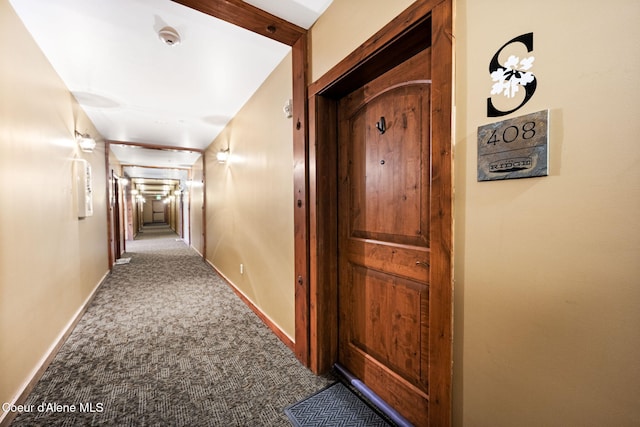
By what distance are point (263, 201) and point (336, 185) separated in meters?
1.13

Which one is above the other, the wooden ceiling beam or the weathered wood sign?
the wooden ceiling beam

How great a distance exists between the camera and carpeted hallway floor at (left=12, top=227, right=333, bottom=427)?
1478 millimetres

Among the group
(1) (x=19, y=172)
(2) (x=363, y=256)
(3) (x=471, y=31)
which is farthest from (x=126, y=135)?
(3) (x=471, y=31)

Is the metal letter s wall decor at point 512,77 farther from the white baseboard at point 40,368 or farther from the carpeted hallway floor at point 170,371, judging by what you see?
the white baseboard at point 40,368

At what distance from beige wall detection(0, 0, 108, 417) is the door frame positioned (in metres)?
1.79

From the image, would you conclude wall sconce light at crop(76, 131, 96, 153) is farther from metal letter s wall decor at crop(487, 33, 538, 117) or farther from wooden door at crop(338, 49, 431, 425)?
metal letter s wall decor at crop(487, 33, 538, 117)

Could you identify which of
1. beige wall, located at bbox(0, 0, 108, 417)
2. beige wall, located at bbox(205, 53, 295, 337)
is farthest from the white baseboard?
beige wall, located at bbox(205, 53, 295, 337)

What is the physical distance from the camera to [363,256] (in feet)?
5.38

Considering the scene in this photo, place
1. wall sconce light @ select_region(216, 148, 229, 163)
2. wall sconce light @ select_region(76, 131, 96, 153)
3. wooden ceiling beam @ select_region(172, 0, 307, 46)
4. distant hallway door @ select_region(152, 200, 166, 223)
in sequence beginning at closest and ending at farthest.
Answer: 1. wooden ceiling beam @ select_region(172, 0, 307, 46)
2. wall sconce light @ select_region(76, 131, 96, 153)
3. wall sconce light @ select_region(216, 148, 229, 163)
4. distant hallway door @ select_region(152, 200, 166, 223)

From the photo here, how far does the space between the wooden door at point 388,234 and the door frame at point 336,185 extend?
0.25 feet

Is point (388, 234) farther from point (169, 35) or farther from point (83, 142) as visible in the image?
point (83, 142)

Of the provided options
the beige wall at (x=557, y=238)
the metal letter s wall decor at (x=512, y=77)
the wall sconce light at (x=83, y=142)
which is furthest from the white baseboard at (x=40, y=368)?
the metal letter s wall decor at (x=512, y=77)

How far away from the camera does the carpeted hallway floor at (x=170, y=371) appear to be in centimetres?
148

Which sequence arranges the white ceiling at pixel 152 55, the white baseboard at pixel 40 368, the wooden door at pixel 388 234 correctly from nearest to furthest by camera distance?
the wooden door at pixel 388 234
the white baseboard at pixel 40 368
the white ceiling at pixel 152 55
